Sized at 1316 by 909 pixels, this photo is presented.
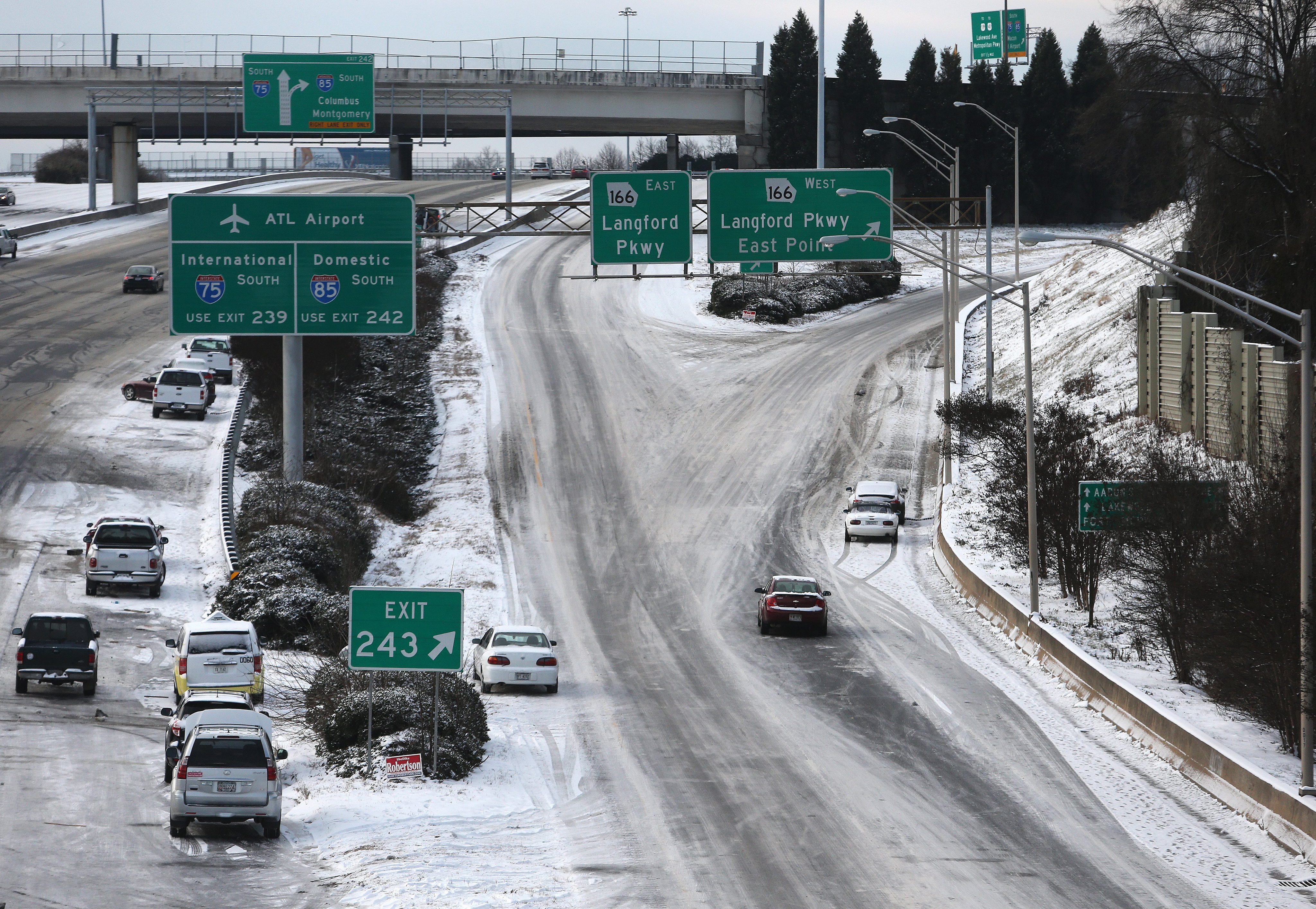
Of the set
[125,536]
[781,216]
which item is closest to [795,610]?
[781,216]

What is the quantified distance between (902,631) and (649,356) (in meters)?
32.2

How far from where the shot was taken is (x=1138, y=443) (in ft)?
121

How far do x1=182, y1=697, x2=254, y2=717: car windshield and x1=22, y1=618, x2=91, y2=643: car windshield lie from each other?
6.19 meters

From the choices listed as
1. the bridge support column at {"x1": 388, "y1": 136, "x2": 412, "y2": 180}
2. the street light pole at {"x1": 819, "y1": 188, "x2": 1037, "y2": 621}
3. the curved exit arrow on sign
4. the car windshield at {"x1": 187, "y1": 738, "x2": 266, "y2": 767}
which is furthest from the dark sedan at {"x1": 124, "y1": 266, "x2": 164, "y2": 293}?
the car windshield at {"x1": 187, "y1": 738, "x2": 266, "y2": 767}

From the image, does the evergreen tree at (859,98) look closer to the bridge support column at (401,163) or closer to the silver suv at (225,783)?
the bridge support column at (401,163)

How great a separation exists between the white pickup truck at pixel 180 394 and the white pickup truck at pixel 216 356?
3.86 metres

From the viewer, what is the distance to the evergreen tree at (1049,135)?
98750 millimetres

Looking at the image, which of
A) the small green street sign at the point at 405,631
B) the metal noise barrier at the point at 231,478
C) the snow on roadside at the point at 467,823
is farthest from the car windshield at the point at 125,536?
the small green street sign at the point at 405,631

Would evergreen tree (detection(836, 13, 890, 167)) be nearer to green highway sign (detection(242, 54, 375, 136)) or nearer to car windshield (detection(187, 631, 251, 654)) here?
green highway sign (detection(242, 54, 375, 136))

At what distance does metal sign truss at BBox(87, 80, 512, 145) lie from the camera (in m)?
67.8

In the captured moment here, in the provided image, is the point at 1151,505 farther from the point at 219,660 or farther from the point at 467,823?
the point at 219,660

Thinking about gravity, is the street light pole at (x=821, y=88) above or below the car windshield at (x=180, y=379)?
above

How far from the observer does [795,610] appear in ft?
105

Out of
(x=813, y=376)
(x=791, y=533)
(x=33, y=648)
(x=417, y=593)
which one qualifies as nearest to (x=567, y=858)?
(x=417, y=593)
